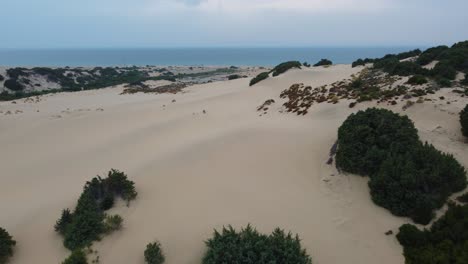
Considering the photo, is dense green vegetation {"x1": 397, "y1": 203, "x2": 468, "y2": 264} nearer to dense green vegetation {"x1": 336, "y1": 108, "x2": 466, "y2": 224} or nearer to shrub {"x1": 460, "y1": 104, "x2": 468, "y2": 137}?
dense green vegetation {"x1": 336, "y1": 108, "x2": 466, "y2": 224}

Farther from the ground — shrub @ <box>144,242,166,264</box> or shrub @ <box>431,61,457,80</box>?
shrub @ <box>431,61,457,80</box>

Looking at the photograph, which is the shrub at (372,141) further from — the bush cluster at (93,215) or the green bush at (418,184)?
the bush cluster at (93,215)

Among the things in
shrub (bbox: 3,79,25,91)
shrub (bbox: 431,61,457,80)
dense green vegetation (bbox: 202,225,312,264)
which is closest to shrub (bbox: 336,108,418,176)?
dense green vegetation (bbox: 202,225,312,264)

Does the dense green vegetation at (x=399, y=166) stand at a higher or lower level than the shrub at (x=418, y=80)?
lower

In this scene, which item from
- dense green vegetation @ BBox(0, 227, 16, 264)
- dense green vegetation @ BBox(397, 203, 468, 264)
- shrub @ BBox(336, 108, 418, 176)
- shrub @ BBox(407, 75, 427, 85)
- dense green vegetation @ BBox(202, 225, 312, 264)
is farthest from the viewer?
shrub @ BBox(407, 75, 427, 85)

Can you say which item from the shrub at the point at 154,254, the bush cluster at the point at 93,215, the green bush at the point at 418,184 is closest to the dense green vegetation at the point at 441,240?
the green bush at the point at 418,184

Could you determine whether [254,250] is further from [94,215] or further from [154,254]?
[94,215]
